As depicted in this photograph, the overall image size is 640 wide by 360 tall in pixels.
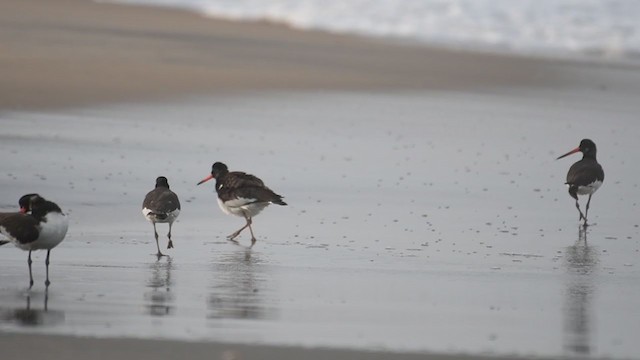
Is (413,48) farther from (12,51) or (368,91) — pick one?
(12,51)

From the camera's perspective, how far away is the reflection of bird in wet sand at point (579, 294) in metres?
7.55

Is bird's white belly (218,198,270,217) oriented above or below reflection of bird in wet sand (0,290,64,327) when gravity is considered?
above

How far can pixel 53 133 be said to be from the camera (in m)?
14.8

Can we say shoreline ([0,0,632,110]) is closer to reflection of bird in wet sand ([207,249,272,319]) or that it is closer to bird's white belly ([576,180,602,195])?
bird's white belly ([576,180,602,195])

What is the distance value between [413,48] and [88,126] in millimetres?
12267

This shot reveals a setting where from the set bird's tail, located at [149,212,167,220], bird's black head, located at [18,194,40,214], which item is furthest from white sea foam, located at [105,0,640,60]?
bird's black head, located at [18,194,40,214]

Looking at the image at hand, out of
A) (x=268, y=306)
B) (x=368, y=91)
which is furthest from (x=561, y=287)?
(x=368, y=91)

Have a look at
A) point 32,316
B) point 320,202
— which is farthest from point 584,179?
point 32,316

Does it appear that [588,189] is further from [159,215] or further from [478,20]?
[478,20]

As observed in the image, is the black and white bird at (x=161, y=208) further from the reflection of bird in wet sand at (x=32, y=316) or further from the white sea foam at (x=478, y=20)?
the white sea foam at (x=478, y=20)

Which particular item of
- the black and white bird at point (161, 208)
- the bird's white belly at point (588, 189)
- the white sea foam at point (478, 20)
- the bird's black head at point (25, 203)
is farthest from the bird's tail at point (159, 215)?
the white sea foam at point (478, 20)

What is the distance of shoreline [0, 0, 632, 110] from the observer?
742 inches

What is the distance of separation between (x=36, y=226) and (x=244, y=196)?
259cm

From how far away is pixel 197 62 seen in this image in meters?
22.0
